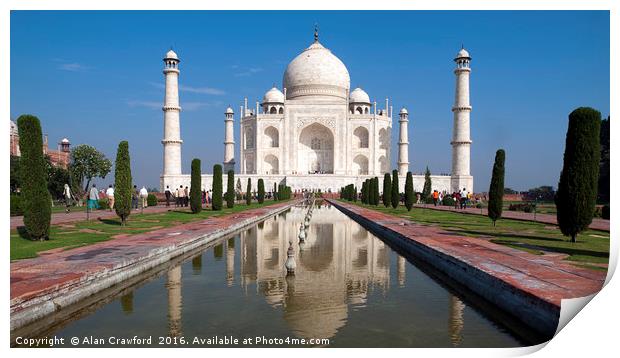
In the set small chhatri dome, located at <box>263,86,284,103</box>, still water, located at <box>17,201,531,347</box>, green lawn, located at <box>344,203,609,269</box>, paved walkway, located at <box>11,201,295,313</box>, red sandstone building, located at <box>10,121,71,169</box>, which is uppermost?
small chhatri dome, located at <box>263,86,284,103</box>

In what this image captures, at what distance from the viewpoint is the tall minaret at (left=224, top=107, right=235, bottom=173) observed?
131 feet

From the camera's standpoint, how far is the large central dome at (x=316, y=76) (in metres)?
40.0

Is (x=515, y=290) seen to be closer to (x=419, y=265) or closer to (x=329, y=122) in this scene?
(x=419, y=265)

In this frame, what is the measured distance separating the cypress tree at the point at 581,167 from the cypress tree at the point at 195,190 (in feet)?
32.1

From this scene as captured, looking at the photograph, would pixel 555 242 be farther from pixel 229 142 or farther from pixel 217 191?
pixel 229 142

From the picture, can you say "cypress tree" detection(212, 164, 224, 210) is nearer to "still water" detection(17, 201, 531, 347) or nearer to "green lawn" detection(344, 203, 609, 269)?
"green lawn" detection(344, 203, 609, 269)

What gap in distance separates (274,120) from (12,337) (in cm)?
3529

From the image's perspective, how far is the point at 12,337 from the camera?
3158 mm

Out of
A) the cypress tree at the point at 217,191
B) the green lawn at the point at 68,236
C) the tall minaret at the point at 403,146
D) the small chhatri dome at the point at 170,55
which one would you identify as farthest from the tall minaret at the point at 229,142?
the green lawn at the point at 68,236

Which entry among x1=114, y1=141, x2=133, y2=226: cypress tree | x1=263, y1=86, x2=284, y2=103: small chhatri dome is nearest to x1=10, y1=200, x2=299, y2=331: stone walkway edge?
x1=114, y1=141, x2=133, y2=226: cypress tree

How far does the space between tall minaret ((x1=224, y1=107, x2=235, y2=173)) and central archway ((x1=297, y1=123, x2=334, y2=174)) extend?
5832 mm

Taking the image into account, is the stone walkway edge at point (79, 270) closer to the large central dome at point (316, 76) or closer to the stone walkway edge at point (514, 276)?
the stone walkway edge at point (514, 276)

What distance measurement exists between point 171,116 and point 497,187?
2497cm
